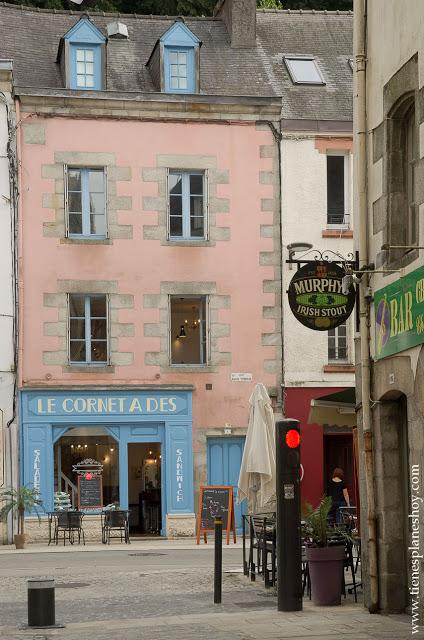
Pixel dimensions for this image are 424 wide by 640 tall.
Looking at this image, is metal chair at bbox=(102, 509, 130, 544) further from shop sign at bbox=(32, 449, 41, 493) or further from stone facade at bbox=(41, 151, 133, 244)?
stone facade at bbox=(41, 151, 133, 244)

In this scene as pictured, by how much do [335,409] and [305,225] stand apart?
11125 mm

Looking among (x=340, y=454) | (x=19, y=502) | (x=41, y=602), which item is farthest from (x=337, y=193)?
(x=41, y=602)

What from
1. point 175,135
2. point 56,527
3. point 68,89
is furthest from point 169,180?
point 56,527

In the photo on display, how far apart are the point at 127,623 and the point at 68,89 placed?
17464 mm

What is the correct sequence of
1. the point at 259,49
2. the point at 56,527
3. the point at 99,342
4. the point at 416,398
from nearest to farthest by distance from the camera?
the point at 416,398, the point at 56,527, the point at 99,342, the point at 259,49

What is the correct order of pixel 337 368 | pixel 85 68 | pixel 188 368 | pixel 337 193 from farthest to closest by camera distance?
1. pixel 337 193
2. pixel 85 68
3. pixel 337 368
4. pixel 188 368

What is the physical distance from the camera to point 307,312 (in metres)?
14.1

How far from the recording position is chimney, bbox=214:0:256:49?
31875 millimetres

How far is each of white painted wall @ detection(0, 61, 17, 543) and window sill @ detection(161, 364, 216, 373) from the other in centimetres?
329

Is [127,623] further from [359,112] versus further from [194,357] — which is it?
[194,357]

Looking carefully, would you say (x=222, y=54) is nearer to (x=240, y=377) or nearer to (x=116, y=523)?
(x=240, y=377)

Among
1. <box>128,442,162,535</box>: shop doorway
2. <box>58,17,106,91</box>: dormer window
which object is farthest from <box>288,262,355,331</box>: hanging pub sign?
<box>58,17,106,91</box>: dormer window

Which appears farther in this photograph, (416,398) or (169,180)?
(169,180)

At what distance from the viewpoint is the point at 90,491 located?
28.3 m
